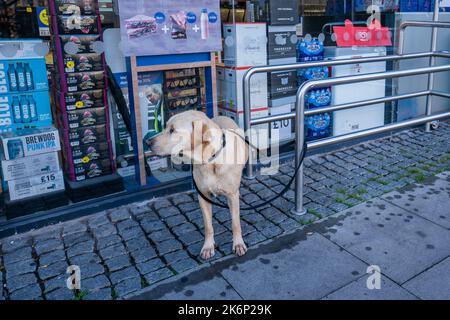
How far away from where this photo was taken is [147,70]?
3.91 metres

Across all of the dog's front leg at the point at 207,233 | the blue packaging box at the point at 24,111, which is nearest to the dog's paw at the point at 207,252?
the dog's front leg at the point at 207,233

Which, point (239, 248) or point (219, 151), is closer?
point (219, 151)

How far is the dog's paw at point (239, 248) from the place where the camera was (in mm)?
2984

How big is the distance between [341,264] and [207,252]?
94 centimetres

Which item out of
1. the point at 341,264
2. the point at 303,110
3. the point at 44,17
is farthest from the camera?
the point at 44,17

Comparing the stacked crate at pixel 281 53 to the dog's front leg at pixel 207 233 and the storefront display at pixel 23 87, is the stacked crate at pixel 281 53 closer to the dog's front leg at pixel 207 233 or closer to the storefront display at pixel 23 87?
the dog's front leg at pixel 207 233

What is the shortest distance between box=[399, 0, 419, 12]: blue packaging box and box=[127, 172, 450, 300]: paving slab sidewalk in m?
3.22

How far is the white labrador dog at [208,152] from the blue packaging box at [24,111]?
4.84 ft

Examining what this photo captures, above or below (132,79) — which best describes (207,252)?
below

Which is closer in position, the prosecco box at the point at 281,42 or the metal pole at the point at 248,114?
the metal pole at the point at 248,114

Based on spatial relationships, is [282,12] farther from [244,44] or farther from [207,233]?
[207,233]

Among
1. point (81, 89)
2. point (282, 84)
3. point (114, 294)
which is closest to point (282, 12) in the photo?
point (282, 84)

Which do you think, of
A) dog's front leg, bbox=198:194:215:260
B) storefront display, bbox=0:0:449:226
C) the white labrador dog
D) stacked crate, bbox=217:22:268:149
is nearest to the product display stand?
storefront display, bbox=0:0:449:226
